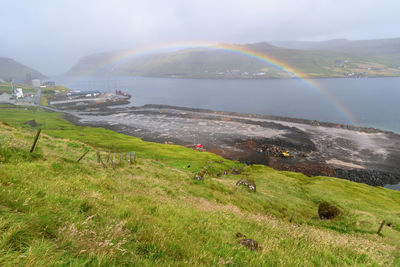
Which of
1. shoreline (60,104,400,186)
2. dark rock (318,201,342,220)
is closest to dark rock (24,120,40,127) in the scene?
shoreline (60,104,400,186)

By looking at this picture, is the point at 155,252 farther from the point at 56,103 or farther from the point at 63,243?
the point at 56,103

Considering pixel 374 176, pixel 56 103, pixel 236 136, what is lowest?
pixel 374 176

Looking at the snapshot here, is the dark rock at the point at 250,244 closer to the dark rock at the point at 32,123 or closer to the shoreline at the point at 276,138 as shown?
the shoreline at the point at 276,138

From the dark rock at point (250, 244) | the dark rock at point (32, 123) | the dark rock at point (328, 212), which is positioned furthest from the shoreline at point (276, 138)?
the dark rock at point (250, 244)

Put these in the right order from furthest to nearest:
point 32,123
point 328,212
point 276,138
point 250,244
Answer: point 32,123
point 276,138
point 328,212
point 250,244

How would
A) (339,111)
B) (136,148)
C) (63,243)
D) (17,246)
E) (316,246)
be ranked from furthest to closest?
(339,111), (136,148), (316,246), (63,243), (17,246)

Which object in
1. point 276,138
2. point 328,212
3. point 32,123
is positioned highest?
point 32,123

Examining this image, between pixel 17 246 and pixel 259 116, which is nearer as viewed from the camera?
pixel 17 246

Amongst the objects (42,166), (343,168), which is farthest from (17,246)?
(343,168)

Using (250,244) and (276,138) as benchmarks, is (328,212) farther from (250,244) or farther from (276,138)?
(276,138)

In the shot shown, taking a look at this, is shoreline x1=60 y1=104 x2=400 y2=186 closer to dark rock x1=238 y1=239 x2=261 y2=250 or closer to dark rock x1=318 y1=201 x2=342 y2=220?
dark rock x1=318 y1=201 x2=342 y2=220

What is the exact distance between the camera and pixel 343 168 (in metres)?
63.8

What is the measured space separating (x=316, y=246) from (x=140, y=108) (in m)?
158

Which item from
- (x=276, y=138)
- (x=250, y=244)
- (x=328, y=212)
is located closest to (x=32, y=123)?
(x=276, y=138)
